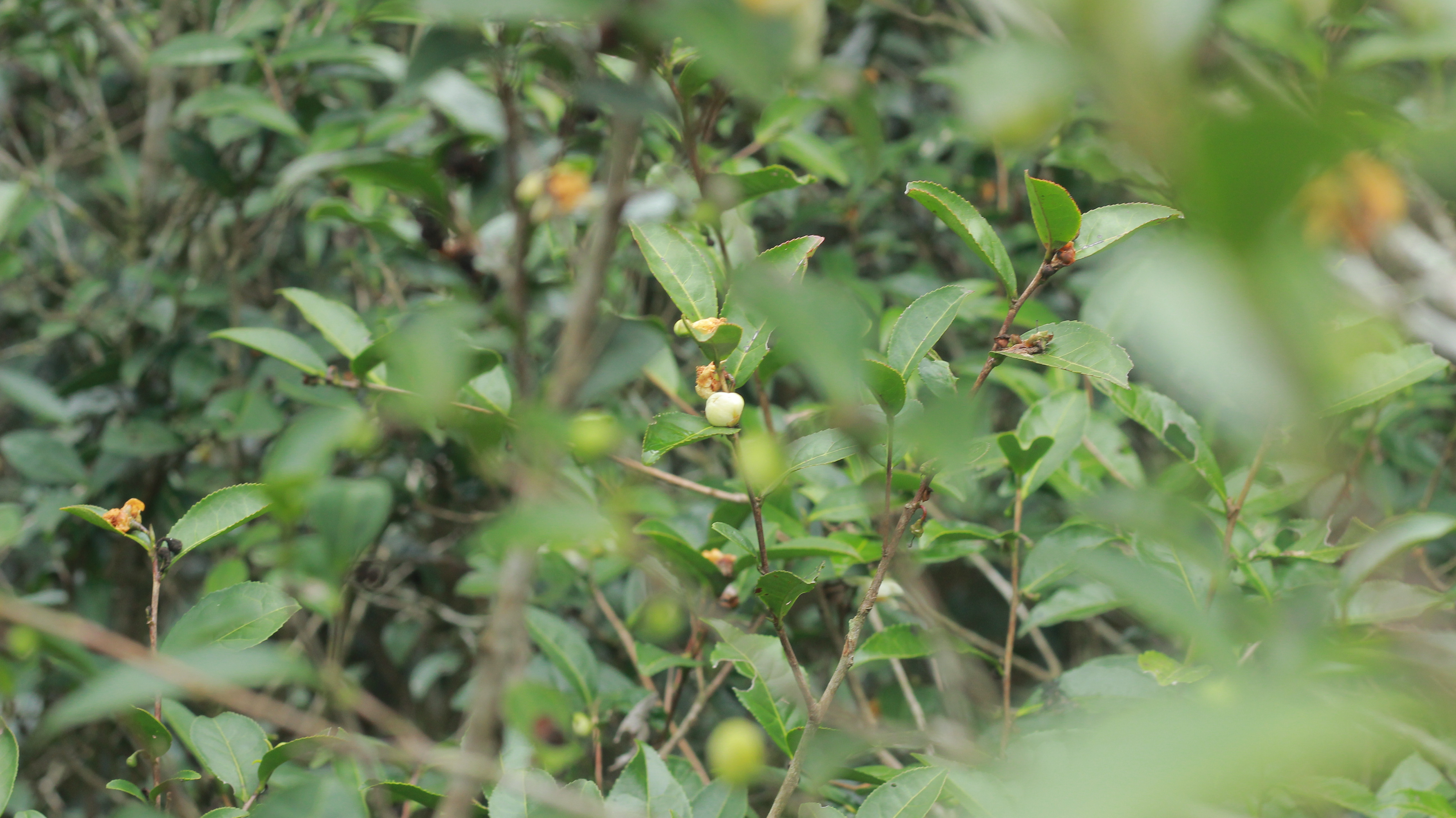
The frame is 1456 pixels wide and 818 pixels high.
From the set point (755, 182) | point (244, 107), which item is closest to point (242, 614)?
point (755, 182)

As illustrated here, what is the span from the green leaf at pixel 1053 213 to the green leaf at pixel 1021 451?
0.25m

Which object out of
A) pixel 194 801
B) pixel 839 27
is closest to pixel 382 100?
pixel 839 27

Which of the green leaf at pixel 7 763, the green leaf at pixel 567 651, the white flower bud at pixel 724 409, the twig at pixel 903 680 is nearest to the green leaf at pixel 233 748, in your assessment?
the green leaf at pixel 7 763

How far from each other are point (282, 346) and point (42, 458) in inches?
29.0

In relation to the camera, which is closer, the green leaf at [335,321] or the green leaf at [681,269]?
the green leaf at [681,269]

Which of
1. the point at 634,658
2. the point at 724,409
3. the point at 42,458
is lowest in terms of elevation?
the point at 42,458

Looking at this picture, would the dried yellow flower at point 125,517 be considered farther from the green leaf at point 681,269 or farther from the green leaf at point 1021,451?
the green leaf at point 1021,451

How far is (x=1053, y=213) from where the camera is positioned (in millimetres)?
561

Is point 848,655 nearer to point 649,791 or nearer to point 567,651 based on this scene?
point 649,791

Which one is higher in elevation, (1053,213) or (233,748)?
(1053,213)

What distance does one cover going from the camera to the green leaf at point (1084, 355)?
0.54 metres

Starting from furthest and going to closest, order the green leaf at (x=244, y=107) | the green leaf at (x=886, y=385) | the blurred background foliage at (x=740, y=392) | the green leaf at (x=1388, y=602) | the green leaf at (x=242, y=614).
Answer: the green leaf at (x=244, y=107) < the green leaf at (x=1388, y=602) < the green leaf at (x=242, y=614) < the green leaf at (x=886, y=385) < the blurred background foliage at (x=740, y=392)

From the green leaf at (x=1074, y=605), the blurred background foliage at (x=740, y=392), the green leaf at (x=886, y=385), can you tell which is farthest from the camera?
the green leaf at (x=1074, y=605)

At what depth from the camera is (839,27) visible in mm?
1763
